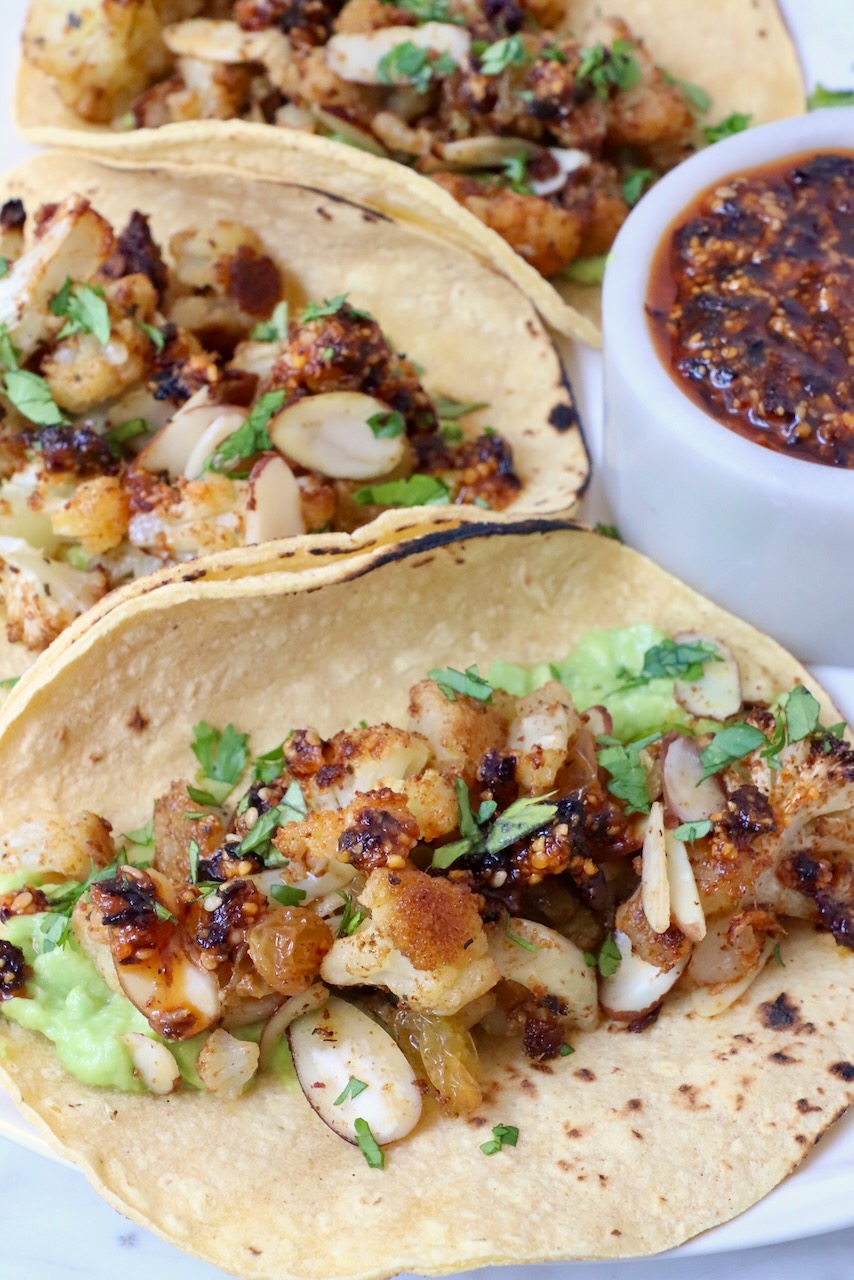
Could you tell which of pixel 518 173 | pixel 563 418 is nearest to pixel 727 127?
pixel 518 173

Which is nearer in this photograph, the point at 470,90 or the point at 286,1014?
the point at 286,1014

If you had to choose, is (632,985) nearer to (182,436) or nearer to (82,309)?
(182,436)

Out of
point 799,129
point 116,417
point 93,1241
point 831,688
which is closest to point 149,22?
point 116,417

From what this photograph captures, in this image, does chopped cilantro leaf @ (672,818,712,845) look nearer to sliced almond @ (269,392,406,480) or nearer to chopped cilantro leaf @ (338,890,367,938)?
chopped cilantro leaf @ (338,890,367,938)

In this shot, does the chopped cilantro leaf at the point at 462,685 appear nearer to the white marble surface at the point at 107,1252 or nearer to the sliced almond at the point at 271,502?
the sliced almond at the point at 271,502

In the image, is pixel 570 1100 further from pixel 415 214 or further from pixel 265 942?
pixel 415 214

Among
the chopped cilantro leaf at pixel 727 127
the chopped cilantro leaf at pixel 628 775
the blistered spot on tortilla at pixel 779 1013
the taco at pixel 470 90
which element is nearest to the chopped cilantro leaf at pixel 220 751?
the chopped cilantro leaf at pixel 628 775

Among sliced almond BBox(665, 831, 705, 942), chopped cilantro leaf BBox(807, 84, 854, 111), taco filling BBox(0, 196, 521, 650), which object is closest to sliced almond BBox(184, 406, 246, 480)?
taco filling BBox(0, 196, 521, 650)
